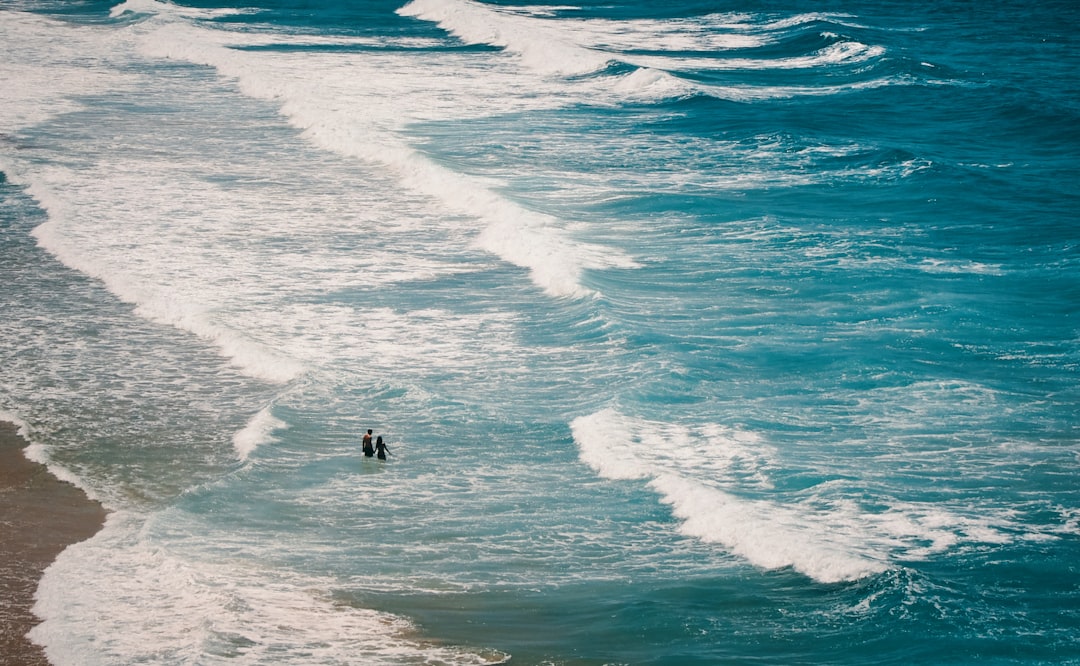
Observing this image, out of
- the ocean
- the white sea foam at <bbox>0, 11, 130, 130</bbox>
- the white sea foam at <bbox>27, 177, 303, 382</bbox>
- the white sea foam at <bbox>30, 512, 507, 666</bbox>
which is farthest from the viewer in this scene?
the white sea foam at <bbox>0, 11, 130, 130</bbox>

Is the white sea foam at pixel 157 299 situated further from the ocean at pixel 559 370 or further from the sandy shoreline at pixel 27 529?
the sandy shoreline at pixel 27 529

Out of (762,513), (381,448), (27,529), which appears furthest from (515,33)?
(27,529)

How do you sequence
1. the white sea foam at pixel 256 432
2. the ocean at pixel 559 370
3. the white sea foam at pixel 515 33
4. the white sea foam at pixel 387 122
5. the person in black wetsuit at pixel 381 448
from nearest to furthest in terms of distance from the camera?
the ocean at pixel 559 370, the person in black wetsuit at pixel 381 448, the white sea foam at pixel 256 432, the white sea foam at pixel 387 122, the white sea foam at pixel 515 33

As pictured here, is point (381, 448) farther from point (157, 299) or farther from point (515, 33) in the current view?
point (515, 33)

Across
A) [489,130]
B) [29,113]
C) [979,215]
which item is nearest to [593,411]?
[979,215]

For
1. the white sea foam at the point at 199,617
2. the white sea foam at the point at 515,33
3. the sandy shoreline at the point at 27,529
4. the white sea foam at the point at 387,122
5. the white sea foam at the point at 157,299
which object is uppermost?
the white sea foam at the point at 515,33

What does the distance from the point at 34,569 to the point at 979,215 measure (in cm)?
2160

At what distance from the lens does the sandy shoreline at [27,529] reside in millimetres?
13078

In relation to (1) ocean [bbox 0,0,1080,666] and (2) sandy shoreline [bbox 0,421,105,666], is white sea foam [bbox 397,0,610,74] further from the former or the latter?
(2) sandy shoreline [bbox 0,421,105,666]

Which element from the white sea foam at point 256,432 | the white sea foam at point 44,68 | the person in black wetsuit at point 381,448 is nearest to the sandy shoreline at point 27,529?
the white sea foam at point 256,432

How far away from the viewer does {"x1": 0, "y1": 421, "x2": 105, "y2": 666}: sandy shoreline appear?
13.1 m

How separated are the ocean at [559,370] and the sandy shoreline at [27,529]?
0.98ft

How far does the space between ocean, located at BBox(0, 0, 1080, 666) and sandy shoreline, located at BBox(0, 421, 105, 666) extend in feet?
0.98

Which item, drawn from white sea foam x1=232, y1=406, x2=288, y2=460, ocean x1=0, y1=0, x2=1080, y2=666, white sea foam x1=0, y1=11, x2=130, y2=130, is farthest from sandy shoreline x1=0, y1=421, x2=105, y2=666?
white sea foam x1=0, y1=11, x2=130, y2=130
